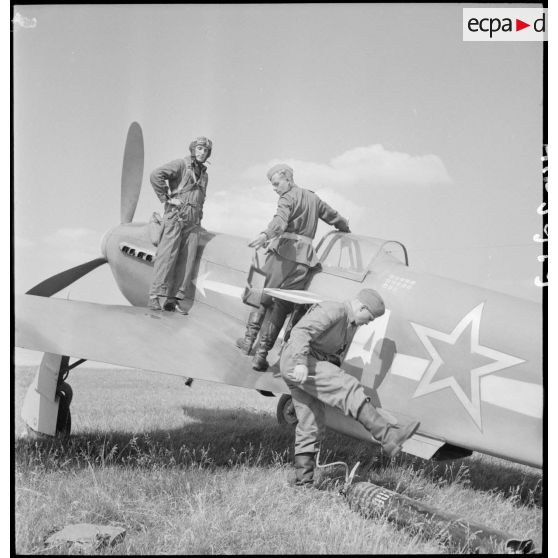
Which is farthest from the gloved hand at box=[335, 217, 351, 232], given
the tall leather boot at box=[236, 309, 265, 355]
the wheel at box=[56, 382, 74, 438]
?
the wheel at box=[56, 382, 74, 438]

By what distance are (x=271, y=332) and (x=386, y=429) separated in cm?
151

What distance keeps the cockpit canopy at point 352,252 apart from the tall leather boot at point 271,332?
2.14 ft

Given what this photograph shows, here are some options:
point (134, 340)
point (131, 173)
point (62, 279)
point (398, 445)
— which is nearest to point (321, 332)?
point (398, 445)

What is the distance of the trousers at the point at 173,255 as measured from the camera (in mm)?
6301

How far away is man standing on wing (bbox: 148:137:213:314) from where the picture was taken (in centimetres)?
631

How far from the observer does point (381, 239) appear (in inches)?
214

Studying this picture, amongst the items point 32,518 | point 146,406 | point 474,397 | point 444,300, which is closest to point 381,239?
point 444,300

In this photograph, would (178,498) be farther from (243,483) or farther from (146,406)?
(146,406)

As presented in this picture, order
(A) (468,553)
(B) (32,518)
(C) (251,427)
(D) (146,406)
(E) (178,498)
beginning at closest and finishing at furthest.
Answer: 1. (A) (468,553)
2. (B) (32,518)
3. (E) (178,498)
4. (C) (251,427)
5. (D) (146,406)

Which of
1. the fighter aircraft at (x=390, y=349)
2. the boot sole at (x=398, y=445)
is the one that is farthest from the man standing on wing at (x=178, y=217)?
the boot sole at (x=398, y=445)

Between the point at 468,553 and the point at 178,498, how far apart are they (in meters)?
2.00

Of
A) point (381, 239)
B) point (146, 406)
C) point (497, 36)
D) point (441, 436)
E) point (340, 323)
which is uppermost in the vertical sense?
point (497, 36)

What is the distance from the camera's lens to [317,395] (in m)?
4.25

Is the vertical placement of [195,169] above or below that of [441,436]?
above
